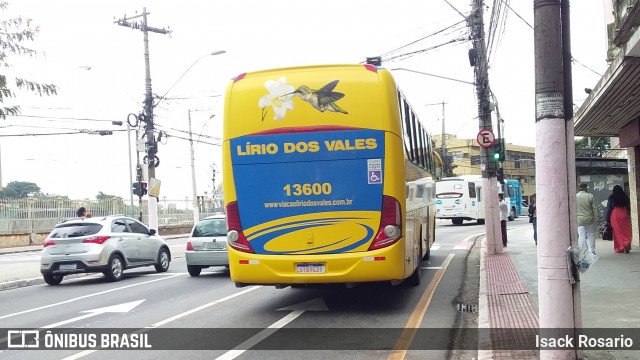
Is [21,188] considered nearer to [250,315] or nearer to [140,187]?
[140,187]

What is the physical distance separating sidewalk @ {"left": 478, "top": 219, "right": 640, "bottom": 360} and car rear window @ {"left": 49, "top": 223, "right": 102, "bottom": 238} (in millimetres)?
9119

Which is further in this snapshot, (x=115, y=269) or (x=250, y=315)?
(x=115, y=269)

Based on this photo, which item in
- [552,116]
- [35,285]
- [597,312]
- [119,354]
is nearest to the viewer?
[552,116]

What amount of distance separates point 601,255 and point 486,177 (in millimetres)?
3517

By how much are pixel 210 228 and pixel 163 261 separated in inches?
107

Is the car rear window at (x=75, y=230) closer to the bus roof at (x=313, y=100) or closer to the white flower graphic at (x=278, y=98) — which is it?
the bus roof at (x=313, y=100)

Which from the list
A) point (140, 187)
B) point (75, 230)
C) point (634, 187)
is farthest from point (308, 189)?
point (140, 187)

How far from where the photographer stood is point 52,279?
46.8 feet

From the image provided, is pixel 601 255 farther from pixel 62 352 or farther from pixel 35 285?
pixel 35 285

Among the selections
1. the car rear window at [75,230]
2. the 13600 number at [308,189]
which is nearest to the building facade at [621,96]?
the 13600 number at [308,189]

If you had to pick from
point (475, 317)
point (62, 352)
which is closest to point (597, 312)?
point (475, 317)

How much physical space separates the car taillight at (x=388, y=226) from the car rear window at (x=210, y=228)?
698cm

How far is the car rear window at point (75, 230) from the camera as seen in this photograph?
13859mm

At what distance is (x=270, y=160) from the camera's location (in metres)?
8.32
